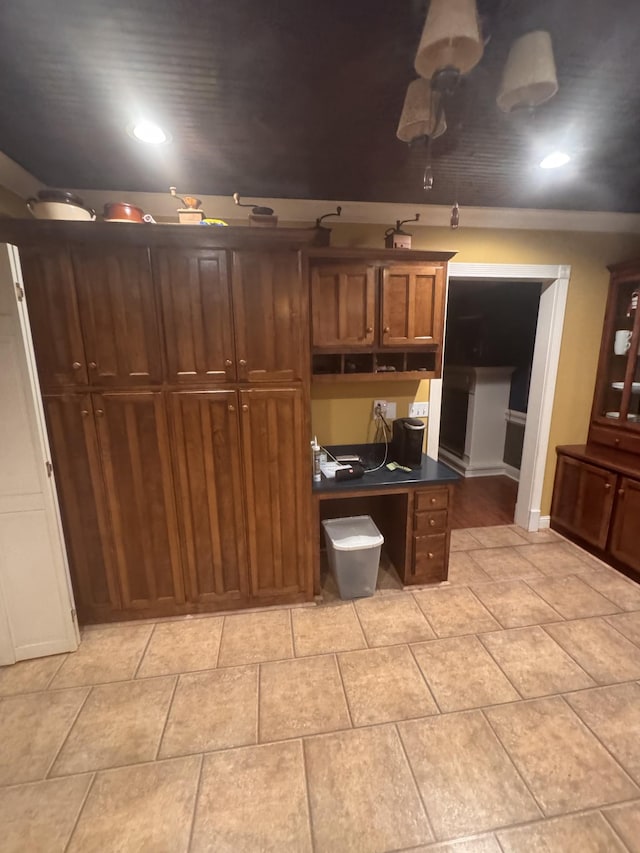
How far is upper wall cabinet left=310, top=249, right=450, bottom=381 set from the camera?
2254mm

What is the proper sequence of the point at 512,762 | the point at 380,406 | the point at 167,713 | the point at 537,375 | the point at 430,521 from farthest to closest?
the point at 537,375, the point at 380,406, the point at 430,521, the point at 167,713, the point at 512,762

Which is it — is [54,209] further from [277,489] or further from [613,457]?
[613,457]

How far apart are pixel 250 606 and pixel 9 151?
2.81m

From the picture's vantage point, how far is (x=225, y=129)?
5.62 feet

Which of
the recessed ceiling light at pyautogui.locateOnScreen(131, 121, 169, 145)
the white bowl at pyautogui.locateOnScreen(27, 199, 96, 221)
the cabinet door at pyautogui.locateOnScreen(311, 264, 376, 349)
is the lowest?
the cabinet door at pyautogui.locateOnScreen(311, 264, 376, 349)

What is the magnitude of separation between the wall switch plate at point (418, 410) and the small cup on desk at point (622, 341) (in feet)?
5.15

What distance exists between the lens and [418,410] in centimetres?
284

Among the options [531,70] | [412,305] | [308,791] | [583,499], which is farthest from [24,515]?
[583,499]

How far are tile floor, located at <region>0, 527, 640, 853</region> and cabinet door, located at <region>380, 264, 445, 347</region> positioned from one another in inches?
68.2

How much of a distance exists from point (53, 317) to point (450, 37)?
194 centimetres

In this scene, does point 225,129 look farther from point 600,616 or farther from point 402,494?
point 600,616

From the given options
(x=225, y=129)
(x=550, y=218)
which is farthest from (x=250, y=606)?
(x=550, y=218)

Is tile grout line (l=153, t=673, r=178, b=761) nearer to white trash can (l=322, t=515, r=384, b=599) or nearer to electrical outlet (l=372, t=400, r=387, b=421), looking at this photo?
white trash can (l=322, t=515, r=384, b=599)

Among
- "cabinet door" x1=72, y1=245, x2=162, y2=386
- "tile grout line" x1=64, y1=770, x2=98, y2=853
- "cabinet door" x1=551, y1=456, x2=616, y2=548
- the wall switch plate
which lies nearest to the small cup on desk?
"cabinet door" x1=551, y1=456, x2=616, y2=548
